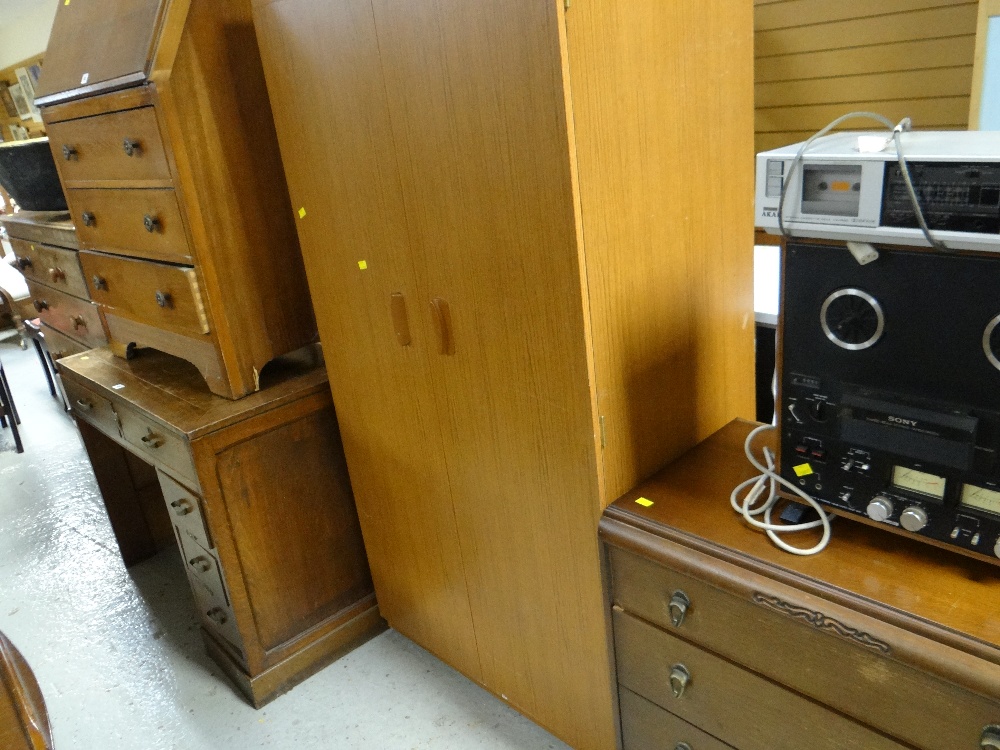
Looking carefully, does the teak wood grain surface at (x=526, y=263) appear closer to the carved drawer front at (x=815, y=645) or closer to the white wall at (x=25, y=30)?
the carved drawer front at (x=815, y=645)


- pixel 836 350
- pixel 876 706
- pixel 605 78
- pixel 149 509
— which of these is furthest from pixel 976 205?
pixel 149 509

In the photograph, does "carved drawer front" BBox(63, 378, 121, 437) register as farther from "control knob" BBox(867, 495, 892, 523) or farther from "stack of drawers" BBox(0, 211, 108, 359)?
"control knob" BBox(867, 495, 892, 523)

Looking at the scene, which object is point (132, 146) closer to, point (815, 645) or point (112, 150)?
point (112, 150)

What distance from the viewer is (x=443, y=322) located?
4.32 ft

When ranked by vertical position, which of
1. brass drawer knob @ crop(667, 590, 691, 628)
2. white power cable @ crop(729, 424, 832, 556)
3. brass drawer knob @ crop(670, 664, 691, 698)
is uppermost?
white power cable @ crop(729, 424, 832, 556)

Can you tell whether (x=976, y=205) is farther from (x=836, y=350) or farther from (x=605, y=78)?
(x=605, y=78)

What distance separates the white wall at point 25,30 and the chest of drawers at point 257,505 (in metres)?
4.48

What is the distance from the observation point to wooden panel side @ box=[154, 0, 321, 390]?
4.83 feet

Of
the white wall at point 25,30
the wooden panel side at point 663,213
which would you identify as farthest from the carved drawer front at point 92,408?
the white wall at point 25,30

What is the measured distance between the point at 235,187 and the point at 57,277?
4.22 feet

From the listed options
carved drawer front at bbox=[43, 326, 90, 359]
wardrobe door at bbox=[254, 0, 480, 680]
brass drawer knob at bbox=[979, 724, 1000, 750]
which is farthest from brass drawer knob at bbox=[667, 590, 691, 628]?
carved drawer front at bbox=[43, 326, 90, 359]

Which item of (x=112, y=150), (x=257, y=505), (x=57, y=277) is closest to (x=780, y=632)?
(x=257, y=505)

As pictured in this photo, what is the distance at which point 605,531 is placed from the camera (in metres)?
1.19

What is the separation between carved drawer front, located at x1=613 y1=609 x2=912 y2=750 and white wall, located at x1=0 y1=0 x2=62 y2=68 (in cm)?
567
